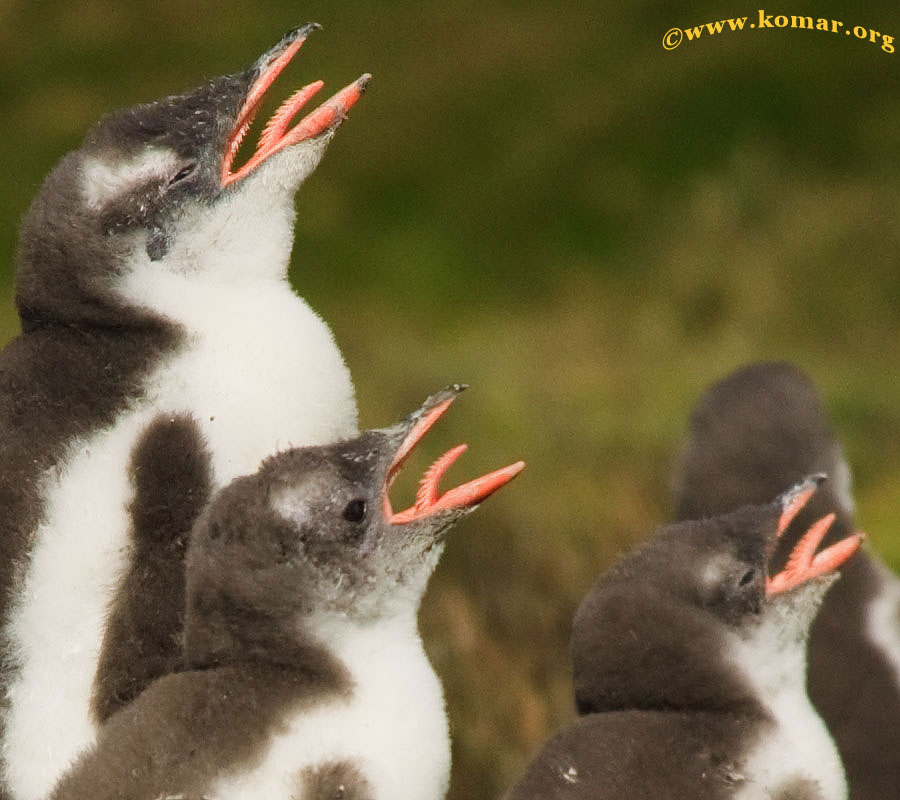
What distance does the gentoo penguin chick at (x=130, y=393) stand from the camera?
290 cm

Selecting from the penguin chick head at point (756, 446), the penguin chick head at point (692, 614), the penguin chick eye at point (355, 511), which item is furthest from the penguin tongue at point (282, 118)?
the penguin chick head at point (756, 446)

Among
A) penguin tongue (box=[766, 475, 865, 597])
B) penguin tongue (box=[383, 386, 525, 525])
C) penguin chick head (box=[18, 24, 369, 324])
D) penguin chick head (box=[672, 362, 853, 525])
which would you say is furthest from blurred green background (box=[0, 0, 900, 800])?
penguin tongue (box=[383, 386, 525, 525])

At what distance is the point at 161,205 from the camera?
306 centimetres

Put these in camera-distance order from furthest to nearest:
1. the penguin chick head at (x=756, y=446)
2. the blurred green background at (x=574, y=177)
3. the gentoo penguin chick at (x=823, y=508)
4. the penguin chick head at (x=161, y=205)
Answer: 1. the blurred green background at (x=574, y=177)
2. the penguin chick head at (x=756, y=446)
3. the gentoo penguin chick at (x=823, y=508)
4. the penguin chick head at (x=161, y=205)

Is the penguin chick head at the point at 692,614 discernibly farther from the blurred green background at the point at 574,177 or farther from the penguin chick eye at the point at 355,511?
the blurred green background at the point at 574,177

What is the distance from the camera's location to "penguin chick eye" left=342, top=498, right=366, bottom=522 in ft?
9.03

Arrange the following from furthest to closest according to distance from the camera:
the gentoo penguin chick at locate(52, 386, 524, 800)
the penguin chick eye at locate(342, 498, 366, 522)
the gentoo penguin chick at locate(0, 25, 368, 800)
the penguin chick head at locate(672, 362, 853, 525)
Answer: the penguin chick head at locate(672, 362, 853, 525), the gentoo penguin chick at locate(0, 25, 368, 800), the penguin chick eye at locate(342, 498, 366, 522), the gentoo penguin chick at locate(52, 386, 524, 800)

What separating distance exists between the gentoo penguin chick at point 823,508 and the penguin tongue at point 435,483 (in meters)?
1.09

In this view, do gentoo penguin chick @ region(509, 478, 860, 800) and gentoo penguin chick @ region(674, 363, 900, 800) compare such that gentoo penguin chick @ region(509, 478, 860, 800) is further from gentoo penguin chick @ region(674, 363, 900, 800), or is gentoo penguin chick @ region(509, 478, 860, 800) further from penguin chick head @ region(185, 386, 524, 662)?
gentoo penguin chick @ region(674, 363, 900, 800)

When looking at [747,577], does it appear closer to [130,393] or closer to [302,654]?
[302,654]

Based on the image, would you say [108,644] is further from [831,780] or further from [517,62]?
[517,62]

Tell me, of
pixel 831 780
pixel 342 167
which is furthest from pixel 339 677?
pixel 342 167

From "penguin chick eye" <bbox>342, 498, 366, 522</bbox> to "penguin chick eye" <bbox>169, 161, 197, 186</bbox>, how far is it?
62cm

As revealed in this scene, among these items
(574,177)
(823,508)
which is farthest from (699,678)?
(574,177)
